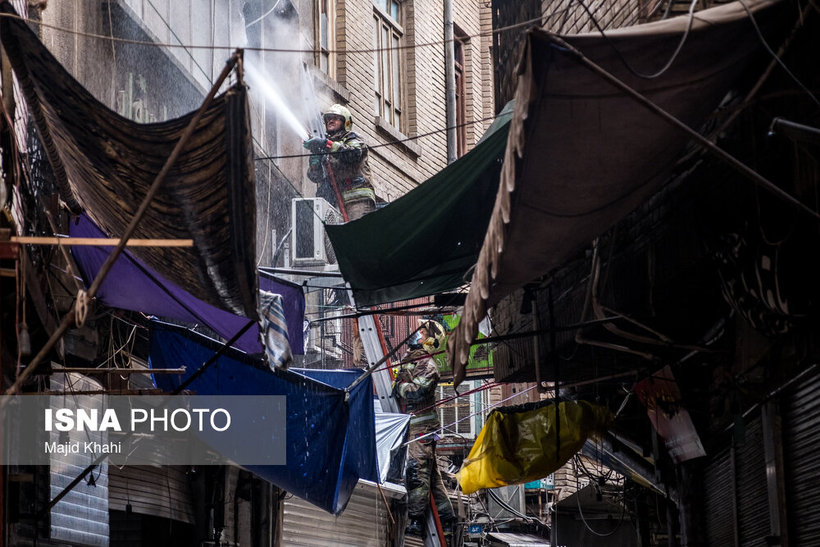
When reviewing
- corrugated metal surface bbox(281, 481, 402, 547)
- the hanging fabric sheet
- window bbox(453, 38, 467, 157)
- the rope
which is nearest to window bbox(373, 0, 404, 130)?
window bbox(453, 38, 467, 157)

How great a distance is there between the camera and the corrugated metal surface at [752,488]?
8039mm

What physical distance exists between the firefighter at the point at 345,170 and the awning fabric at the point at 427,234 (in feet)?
26.4

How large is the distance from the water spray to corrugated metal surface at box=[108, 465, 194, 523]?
7209 mm

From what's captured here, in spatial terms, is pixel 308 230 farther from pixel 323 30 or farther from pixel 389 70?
pixel 389 70

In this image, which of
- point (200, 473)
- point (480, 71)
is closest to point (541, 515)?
point (480, 71)

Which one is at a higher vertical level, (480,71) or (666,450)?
(480,71)

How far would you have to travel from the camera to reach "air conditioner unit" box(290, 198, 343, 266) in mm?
17125

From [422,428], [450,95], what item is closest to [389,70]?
[450,95]

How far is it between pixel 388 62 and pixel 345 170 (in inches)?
226

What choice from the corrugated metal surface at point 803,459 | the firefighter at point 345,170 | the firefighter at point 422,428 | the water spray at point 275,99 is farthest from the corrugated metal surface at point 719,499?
the water spray at point 275,99

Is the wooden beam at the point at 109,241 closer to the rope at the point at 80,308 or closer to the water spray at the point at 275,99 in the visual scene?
the rope at the point at 80,308

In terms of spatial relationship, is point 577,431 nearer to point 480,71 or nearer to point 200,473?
point 200,473

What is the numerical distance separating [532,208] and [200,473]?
786 centimetres

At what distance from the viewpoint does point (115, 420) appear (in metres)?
10.0
